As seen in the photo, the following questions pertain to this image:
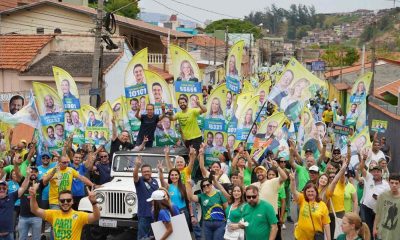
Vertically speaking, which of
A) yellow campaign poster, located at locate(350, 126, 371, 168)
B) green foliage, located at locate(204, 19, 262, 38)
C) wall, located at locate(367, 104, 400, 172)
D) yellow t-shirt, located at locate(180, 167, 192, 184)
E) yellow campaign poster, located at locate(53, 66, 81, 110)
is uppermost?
green foliage, located at locate(204, 19, 262, 38)

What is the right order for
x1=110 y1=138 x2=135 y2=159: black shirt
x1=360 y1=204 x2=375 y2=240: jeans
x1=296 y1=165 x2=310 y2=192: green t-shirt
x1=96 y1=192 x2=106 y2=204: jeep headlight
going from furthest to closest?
x1=110 y1=138 x2=135 y2=159: black shirt → x1=96 y1=192 x2=106 y2=204: jeep headlight → x1=296 y1=165 x2=310 y2=192: green t-shirt → x1=360 y1=204 x2=375 y2=240: jeans

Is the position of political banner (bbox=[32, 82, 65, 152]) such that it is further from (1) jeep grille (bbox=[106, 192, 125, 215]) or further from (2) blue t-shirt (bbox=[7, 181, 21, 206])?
(2) blue t-shirt (bbox=[7, 181, 21, 206])

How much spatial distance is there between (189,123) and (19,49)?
2165 centimetres

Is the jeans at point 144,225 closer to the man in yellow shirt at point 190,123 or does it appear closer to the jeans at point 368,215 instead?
the jeans at point 368,215

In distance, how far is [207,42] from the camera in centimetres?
8775

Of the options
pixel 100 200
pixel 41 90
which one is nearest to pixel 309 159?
pixel 100 200

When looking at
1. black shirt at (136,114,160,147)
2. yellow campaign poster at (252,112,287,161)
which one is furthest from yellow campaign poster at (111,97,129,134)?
yellow campaign poster at (252,112,287,161)

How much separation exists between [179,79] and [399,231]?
317 inches

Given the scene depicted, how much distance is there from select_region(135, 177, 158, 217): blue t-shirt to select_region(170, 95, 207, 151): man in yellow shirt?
12.3 feet

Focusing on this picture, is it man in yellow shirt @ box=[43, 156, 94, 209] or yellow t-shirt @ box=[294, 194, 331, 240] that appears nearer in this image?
yellow t-shirt @ box=[294, 194, 331, 240]

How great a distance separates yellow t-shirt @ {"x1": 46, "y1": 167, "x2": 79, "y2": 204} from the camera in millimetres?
12945

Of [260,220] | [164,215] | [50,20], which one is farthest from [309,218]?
[50,20]

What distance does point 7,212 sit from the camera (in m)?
11.2

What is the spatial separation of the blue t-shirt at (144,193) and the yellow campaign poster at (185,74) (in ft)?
16.1
